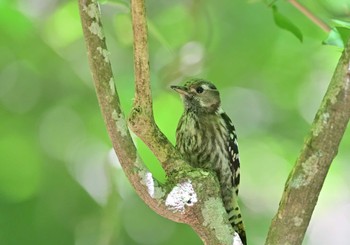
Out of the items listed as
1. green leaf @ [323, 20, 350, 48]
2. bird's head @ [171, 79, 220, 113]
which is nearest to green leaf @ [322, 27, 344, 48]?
green leaf @ [323, 20, 350, 48]

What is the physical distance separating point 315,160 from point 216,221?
0.94 ft

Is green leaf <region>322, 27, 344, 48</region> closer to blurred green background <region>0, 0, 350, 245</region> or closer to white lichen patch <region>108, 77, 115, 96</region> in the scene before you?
white lichen patch <region>108, 77, 115, 96</region>

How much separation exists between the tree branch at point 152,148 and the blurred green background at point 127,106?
1.03 meters

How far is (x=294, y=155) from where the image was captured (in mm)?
3592

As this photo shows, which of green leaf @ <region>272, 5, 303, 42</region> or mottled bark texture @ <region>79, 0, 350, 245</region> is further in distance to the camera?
green leaf @ <region>272, 5, 303, 42</region>

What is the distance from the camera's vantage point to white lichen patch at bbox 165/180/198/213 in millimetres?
1880

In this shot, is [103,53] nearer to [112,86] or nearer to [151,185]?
[112,86]

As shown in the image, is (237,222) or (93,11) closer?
(93,11)

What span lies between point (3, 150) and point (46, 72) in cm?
41

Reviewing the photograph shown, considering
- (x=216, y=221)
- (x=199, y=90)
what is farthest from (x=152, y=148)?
(x=199, y=90)

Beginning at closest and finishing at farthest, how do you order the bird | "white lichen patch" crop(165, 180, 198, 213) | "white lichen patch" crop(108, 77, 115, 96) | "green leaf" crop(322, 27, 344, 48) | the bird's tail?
"white lichen patch" crop(108, 77, 115, 96) → "white lichen patch" crop(165, 180, 198, 213) → "green leaf" crop(322, 27, 344, 48) → the bird's tail → the bird

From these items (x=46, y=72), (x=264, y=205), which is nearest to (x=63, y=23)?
(x=46, y=72)

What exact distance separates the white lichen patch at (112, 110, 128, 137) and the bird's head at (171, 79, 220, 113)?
1097 mm

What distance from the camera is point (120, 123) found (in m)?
1.77
